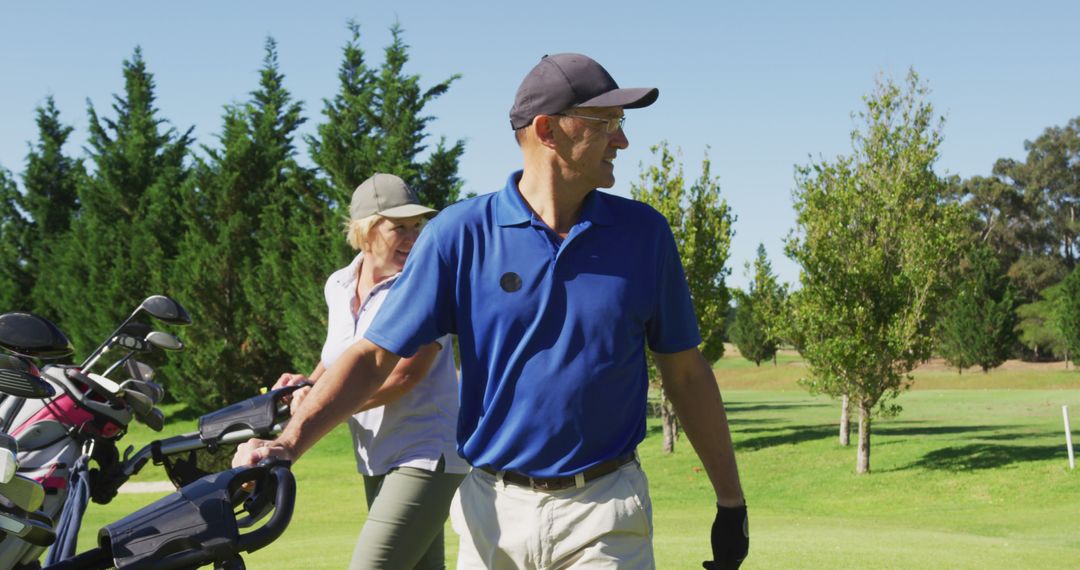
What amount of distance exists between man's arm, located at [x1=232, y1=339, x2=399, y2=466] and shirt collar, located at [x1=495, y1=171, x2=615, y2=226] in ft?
1.75

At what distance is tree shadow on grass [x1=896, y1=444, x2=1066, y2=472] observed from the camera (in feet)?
80.5

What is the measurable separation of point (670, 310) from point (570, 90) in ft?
2.37

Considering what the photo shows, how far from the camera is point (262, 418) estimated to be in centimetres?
354

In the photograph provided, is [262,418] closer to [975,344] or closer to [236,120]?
[236,120]

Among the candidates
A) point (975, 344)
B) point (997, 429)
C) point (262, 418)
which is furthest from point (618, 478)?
point (975, 344)

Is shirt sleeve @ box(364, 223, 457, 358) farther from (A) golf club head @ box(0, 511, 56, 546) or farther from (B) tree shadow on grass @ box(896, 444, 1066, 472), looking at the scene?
(B) tree shadow on grass @ box(896, 444, 1066, 472)

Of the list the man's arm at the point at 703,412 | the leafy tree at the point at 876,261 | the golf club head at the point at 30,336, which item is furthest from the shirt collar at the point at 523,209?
the leafy tree at the point at 876,261

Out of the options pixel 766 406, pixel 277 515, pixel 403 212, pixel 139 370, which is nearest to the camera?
pixel 277 515

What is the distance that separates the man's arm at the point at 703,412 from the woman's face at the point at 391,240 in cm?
175

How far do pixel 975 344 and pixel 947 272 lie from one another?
3552cm

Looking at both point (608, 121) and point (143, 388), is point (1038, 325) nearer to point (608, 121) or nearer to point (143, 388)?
point (143, 388)

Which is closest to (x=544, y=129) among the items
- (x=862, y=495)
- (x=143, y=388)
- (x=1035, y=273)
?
(x=143, y=388)

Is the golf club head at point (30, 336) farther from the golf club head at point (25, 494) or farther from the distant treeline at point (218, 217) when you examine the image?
the distant treeline at point (218, 217)

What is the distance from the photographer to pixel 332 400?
3568 millimetres
